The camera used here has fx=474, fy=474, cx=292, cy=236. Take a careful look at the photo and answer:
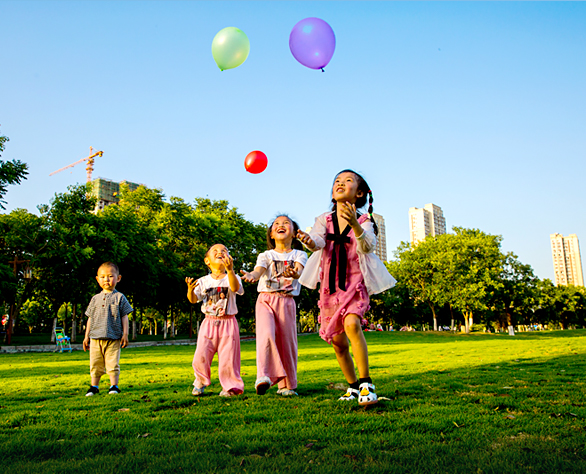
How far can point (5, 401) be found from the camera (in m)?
6.22

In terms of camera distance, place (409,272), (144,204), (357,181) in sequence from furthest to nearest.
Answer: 1. (409,272)
2. (144,204)
3. (357,181)

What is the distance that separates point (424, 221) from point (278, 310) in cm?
13117

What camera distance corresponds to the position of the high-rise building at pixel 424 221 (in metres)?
132

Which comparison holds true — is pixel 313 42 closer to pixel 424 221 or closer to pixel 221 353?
pixel 221 353

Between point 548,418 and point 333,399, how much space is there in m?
2.24

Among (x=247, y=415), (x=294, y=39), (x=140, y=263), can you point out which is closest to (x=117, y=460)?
(x=247, y=415)

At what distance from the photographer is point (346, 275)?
537cm

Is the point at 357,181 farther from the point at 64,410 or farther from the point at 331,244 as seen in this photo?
the point at 64,410

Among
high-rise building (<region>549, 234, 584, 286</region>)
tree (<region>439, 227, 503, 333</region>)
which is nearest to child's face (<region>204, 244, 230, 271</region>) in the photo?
tree (<region>439, 227, 503, 333</region>)

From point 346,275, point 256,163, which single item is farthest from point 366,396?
point 256,163

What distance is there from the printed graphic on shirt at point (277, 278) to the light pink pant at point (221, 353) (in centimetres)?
86

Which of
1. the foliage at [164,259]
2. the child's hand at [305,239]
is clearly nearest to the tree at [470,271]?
the foliage at [164,259]

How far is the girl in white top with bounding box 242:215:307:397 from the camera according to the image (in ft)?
20.2

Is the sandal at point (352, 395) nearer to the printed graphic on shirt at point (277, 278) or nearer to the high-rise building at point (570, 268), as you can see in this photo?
the printed graphic on shirt at point (277, 278)
